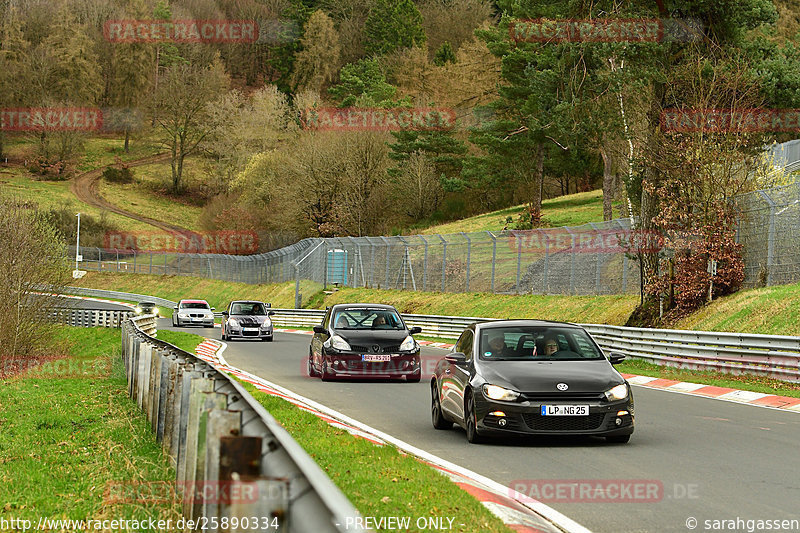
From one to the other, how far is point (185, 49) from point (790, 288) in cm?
13241

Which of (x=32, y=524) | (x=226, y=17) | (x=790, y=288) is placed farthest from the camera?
(x=226, y=17)

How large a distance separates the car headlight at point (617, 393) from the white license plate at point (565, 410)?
295 mm

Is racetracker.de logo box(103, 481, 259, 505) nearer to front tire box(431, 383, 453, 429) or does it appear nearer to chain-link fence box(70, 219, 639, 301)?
front tire box(431, 383, 453, 429)

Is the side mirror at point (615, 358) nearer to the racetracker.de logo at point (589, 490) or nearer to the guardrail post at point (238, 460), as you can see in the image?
the racetracker.de logo at point (589, 490)

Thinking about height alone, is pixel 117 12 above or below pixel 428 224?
above

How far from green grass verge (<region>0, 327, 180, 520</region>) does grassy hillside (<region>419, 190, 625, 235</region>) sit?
50.9m

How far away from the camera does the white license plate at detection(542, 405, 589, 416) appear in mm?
11711

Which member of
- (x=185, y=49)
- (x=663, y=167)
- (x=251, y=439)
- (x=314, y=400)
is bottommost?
(x=314, y=400)

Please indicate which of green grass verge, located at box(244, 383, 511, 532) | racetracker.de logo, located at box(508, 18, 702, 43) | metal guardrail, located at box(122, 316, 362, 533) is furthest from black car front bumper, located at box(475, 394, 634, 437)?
racetracker.de logo, located at box(508, 18, 702, 43)

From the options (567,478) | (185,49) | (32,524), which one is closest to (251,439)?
(32,524)

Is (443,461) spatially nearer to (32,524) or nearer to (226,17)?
(32,524)

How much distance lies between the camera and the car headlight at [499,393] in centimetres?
1177

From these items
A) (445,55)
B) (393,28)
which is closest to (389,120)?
(445,55)

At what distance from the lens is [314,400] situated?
17.5 m
